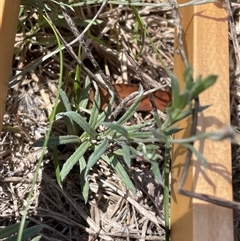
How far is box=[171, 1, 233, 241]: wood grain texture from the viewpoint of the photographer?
0.91 meters

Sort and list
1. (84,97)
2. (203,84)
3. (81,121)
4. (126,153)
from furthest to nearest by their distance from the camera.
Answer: (84,97) < (81,121) < (126,153) < (203,84)

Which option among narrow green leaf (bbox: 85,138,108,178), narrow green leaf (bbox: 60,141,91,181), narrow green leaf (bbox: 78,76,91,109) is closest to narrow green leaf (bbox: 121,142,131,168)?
narrow green leaf (bbox: 85,138,108,178)

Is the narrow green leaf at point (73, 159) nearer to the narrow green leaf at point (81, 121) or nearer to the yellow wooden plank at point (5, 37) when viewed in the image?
the narrow green leaf at point (81, 121)

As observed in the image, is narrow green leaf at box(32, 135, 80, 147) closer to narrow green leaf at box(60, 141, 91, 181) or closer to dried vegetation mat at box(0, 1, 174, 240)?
narrow green leaf at box(60, 141, 91, 181)

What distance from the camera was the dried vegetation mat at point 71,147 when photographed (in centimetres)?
126

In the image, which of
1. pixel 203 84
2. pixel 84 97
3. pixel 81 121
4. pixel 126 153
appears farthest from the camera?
pixel 84 97

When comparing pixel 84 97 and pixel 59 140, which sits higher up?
pixel 84 97

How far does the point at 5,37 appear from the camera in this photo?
0.98 meters

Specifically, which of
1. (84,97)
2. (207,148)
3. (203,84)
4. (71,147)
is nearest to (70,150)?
(71,147)

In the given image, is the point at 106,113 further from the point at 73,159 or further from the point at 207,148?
the point at 207,148

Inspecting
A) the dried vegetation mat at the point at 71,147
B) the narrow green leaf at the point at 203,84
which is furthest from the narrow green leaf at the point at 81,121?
the narrow green leaf at the point at 203,84

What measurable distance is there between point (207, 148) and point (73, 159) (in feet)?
1.01

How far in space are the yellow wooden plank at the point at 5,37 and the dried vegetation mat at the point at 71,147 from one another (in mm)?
147

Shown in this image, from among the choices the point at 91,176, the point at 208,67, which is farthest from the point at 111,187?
the point at 208,67
